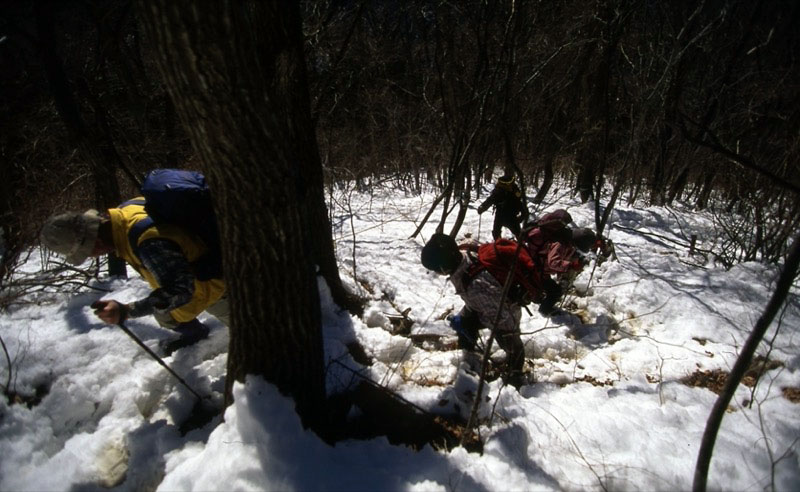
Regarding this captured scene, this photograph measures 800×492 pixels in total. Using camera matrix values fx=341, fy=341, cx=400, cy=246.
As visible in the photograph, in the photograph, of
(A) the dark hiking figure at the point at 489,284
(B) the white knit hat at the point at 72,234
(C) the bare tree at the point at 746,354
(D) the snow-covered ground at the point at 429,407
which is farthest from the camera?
(A) the dark hiking figure at the point at 489,284

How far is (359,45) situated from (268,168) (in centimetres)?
712

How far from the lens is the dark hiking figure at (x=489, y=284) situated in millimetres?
2529

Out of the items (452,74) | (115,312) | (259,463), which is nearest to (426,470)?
(259,463)

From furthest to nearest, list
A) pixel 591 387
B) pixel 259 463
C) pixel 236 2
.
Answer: pixel 591 387, pixel 259 463, pixel 236 2

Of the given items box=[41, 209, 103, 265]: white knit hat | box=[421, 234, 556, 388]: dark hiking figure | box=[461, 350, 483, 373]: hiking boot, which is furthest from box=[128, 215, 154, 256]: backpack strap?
box=[461, 350, 483, 373]: hiking boot

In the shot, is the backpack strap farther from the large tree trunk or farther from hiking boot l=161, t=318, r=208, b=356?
hiking boot l=161, t=318, r=208, b=356

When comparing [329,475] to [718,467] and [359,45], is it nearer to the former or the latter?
[718,467]

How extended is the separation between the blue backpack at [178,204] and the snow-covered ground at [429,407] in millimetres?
978

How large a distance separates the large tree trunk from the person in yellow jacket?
56cm

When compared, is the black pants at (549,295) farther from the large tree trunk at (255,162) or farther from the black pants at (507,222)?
the black pants at (507,222)

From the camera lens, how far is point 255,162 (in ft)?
4.19

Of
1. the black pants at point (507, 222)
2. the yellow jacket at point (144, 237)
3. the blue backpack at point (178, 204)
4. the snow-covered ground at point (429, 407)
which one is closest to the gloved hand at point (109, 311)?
the yellow jacket at point (144, 237)

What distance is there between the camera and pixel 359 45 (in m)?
7.22

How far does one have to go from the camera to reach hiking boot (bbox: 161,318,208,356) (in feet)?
8.59
